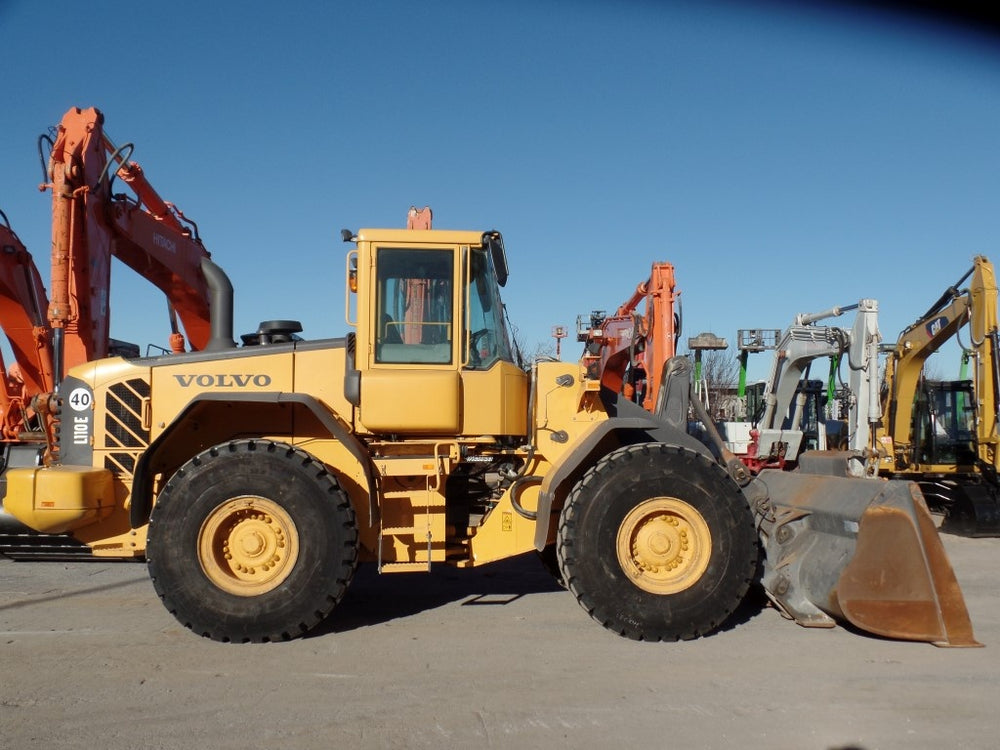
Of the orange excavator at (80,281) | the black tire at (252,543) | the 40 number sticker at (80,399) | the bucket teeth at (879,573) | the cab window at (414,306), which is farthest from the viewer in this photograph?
the orange excavator at (80,281)

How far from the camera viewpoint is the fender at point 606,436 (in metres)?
5.21

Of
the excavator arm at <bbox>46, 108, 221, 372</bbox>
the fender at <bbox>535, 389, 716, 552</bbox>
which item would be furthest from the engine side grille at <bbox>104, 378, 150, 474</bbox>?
the fender at <bbox>535, 389, 716, 552</bbox>

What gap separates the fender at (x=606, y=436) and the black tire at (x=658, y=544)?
130mm

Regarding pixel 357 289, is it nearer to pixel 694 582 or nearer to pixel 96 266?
pixel 694 582

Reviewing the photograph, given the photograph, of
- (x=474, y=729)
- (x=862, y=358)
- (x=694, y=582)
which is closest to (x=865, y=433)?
(x=862, y=358)

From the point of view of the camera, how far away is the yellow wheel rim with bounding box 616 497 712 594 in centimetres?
514

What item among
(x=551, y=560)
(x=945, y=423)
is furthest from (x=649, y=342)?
(x=945, y=423)

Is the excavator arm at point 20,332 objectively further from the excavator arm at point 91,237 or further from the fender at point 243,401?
the fender at point 243,401

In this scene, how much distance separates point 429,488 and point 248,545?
1.24 m

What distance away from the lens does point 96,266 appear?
7.41m

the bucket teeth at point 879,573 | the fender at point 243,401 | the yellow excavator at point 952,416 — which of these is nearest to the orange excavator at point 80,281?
the fender at point 243,401

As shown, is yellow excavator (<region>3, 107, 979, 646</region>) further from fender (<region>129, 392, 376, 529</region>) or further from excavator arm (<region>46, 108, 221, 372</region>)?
excavator arm (<region>46, 108, 221, 372</region>)

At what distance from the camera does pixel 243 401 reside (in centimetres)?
521

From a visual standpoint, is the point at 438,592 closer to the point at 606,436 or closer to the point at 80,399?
the point at 606,436
